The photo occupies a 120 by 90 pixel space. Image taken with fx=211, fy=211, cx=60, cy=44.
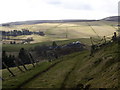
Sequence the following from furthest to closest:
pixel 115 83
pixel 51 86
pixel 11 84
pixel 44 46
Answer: pixel 44 46 < pixel 11 84 < pixel 51 86 < pixel 115 83

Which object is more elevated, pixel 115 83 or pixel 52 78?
pixel 115 83

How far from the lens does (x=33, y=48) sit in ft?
577

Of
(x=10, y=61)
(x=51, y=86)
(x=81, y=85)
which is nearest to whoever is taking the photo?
(x=81, y=85)

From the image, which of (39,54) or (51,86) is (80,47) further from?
(51,86)

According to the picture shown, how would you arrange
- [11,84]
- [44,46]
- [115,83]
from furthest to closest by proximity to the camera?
1. [44,46]
2. [11,84]
3. [115,83]

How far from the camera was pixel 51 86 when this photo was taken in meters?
43.7

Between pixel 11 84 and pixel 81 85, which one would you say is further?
pixel 11 84

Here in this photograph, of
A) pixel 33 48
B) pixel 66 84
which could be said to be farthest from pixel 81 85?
pixel 33 48

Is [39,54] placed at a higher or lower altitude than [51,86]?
lower

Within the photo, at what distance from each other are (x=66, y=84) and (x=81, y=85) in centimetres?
414

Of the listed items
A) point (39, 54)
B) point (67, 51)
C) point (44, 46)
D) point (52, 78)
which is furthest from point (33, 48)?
point (52, 78)

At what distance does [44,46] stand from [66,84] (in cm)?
13723

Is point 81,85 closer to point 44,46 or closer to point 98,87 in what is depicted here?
point 98,87

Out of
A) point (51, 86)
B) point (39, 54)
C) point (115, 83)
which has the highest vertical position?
point (115, 83)
